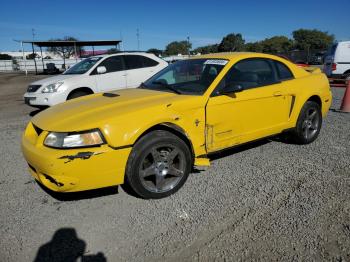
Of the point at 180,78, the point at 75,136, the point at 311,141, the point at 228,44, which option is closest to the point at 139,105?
the point at 75,136

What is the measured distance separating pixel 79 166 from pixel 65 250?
2.44ft

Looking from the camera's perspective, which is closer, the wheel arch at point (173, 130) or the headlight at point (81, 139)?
the headlight at point (81, 139)

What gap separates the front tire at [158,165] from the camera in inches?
128

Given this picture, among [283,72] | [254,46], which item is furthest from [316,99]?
[254,46]

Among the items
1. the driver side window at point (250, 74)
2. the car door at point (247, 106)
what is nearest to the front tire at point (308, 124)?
the car door at point (247, 106)

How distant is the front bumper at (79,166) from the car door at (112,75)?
17.5ft

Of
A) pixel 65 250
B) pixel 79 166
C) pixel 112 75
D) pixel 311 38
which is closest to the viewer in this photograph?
pixel 65 250

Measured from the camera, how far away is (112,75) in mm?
8633

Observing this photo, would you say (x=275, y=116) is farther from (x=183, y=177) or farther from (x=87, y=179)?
(x=87, y=179)

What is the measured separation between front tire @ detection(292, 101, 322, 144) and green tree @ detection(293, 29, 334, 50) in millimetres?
104948

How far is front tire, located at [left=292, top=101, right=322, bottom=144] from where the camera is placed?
16.2 feet

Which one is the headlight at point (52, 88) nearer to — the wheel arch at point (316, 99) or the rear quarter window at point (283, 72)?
the rear quarter window at point (283, 72)

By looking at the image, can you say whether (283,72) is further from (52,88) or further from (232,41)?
(232,41)

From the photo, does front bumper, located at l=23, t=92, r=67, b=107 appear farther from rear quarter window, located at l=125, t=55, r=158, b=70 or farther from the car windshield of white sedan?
the car windshield of white sedan
